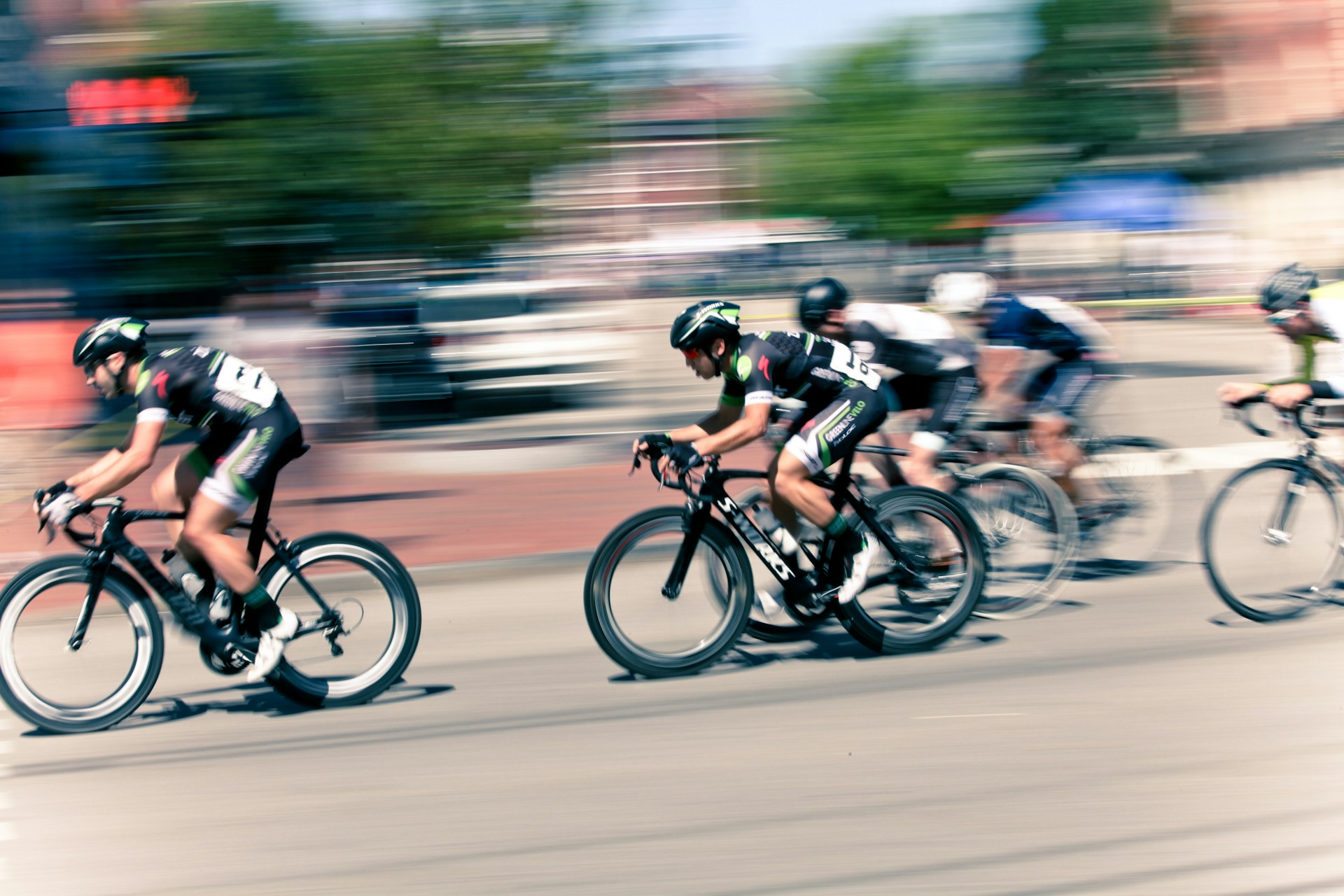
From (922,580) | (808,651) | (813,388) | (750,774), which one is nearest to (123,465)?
(750,774)

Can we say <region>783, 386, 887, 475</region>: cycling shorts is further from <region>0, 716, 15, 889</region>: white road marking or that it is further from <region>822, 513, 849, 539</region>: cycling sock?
<region>0, 716, 15, 889</region>: white road marking

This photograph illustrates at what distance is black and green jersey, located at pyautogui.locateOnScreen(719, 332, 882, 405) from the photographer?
626 centimetres

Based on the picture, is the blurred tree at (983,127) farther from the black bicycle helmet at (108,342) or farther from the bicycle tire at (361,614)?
the black bicycle helmet at (108,342)

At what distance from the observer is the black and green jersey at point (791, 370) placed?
6.26 m

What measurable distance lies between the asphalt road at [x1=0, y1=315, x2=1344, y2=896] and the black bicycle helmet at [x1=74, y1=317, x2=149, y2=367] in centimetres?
165

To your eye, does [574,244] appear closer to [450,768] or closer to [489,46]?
[489,46]

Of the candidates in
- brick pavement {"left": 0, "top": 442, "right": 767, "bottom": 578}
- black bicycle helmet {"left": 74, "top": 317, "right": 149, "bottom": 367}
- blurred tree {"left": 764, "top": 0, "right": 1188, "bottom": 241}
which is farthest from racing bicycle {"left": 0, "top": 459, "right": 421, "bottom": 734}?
blurred tree {"left": 764, "top": 0, "right": 1188, "bottom": 241}

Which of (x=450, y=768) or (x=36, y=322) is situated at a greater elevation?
(x=36, y=322)

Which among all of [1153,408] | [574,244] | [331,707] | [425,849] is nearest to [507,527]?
[331,707]

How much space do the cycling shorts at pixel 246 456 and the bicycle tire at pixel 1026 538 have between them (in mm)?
3625

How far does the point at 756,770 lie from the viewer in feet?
16.5

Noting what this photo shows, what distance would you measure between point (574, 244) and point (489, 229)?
19.6ft

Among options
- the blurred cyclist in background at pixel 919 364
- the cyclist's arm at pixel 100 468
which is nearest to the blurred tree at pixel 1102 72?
the blurred cyclist in background at pixel 919 364

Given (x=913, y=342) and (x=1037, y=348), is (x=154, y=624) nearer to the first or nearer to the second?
(x=913, y=342)
